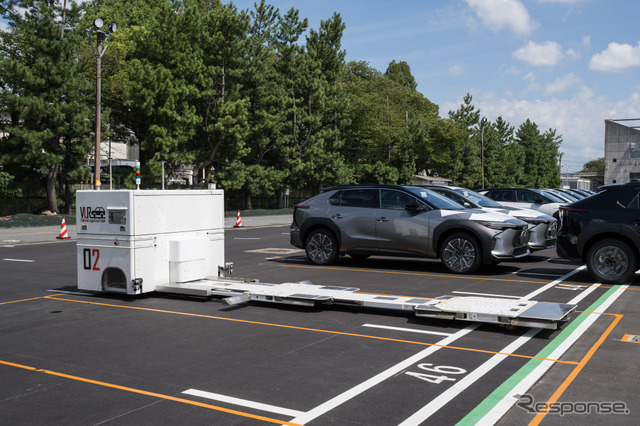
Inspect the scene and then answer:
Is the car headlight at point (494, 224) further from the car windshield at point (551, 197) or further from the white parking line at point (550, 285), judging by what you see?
the car windshield at point (551, 197)

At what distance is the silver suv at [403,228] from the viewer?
1203cm

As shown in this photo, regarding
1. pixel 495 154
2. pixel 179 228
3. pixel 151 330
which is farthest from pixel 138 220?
pixel 495 154

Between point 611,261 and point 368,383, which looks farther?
point 611,261

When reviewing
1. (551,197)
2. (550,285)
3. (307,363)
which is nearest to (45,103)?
(551,197)

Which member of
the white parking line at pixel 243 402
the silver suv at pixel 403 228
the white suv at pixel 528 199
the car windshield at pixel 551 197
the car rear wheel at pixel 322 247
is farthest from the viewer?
the car windshield at pixel 551 197

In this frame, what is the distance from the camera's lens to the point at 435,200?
1292cm

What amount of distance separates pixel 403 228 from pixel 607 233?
3.88 meters

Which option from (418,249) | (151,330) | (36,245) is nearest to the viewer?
(151,330)

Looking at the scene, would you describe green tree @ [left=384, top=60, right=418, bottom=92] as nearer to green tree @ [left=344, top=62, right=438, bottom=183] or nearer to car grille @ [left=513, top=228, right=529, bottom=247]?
green tree @ [left=344, top=62, right=438, bottom=183]

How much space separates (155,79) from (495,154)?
59845mm

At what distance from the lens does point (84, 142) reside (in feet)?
119

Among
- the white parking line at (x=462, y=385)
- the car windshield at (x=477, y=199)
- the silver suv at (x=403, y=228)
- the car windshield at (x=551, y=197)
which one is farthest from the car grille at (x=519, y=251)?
the car windshield at (x=551, y=197)

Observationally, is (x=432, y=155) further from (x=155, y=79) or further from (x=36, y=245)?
(x=36, y=245)

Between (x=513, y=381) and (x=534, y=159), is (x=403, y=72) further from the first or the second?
(x=513, y=381)
